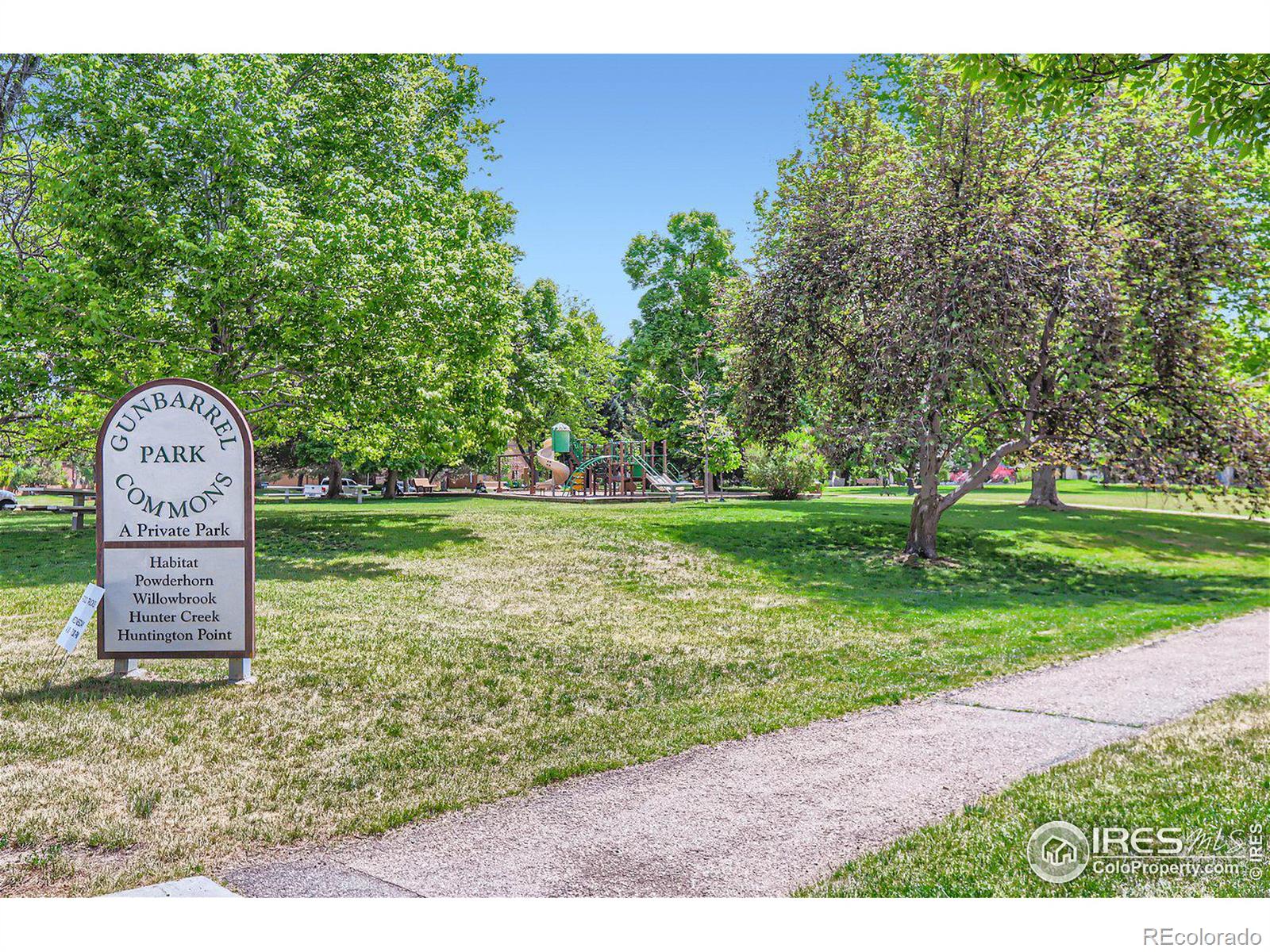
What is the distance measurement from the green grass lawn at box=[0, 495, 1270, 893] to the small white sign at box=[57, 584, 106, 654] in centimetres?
53

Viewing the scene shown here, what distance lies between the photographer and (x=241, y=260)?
48.3 feet

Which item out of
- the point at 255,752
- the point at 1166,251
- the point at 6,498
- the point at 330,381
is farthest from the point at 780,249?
the point at 6,498

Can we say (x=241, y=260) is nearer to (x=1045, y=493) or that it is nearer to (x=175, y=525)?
(x=175, y=525)

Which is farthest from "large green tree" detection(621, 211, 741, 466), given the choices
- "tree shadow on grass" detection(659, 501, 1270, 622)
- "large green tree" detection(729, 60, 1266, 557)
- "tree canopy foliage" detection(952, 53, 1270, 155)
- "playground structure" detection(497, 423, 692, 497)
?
"tree canopy foliage" detection(952, 53, 1270, 155)

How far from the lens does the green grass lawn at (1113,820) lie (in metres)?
4.01

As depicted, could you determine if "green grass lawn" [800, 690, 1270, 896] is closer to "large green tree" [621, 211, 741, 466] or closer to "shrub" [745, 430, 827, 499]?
"shrub" [745, 430, 827, 499]

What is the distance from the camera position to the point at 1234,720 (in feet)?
23.2

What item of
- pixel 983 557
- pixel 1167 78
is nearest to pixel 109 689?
pixel 1167 78

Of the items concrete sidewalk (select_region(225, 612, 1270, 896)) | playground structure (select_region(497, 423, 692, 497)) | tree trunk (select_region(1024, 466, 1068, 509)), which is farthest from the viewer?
playground structure (select_region(497, 423, 692, 497))

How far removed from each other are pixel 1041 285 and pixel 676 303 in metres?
20.9

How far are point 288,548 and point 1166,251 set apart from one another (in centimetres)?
1658

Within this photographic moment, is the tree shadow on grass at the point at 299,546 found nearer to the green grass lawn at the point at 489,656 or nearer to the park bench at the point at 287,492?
the green grass lawn at the point at 489,656

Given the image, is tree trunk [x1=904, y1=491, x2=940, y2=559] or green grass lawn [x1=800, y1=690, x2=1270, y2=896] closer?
green grass lawn [x1=800, y1=690, x2=1270, y2=896]

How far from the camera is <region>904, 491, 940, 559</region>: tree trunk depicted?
17.7 metres
